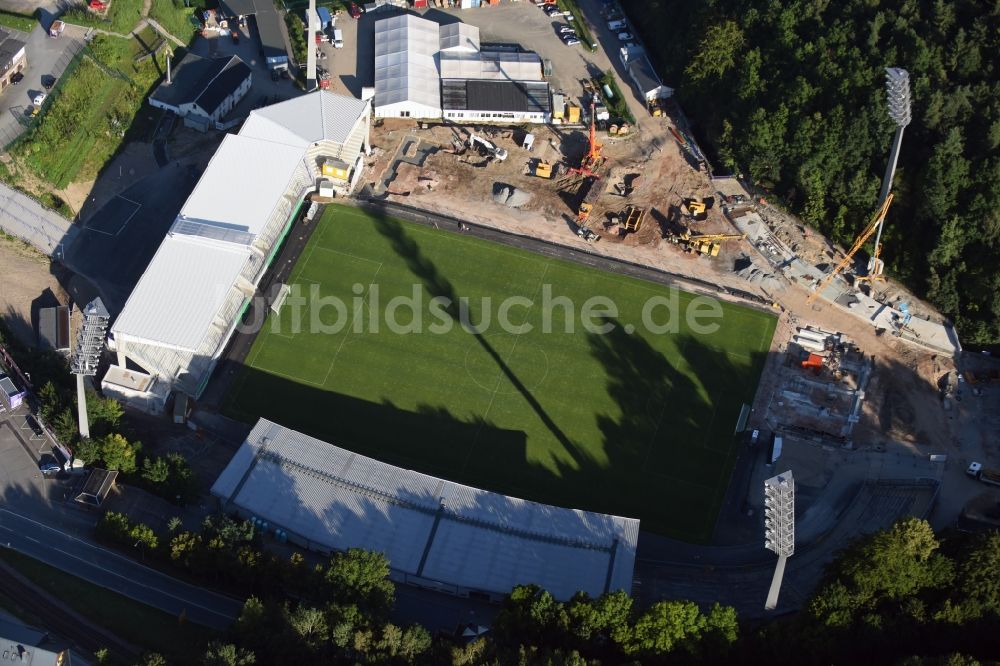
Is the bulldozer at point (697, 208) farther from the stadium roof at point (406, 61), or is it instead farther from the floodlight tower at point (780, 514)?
the floodlight tower at point (780, 514)

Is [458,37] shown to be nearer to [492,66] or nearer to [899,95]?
[492,66]

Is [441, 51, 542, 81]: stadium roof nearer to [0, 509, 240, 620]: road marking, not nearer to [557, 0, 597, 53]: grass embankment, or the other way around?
[557, 0, 597, 53]: grass embankment

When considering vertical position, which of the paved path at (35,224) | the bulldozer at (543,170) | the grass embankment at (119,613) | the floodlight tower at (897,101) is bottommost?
the grass embankment at (119,613)

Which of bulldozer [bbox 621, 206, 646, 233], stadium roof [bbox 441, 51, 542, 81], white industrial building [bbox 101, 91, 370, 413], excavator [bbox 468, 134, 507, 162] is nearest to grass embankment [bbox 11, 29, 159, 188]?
white industrial building [bbox 101, 91, 370, 413]

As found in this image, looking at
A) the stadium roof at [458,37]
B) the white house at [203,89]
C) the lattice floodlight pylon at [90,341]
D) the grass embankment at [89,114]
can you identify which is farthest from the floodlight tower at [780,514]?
the grass embankment at [89,114]

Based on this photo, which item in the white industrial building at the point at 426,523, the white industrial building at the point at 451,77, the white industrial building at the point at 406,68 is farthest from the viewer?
the white industrial building at the point at 451,77

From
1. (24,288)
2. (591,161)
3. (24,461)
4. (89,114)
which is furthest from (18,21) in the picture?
(591,161)
